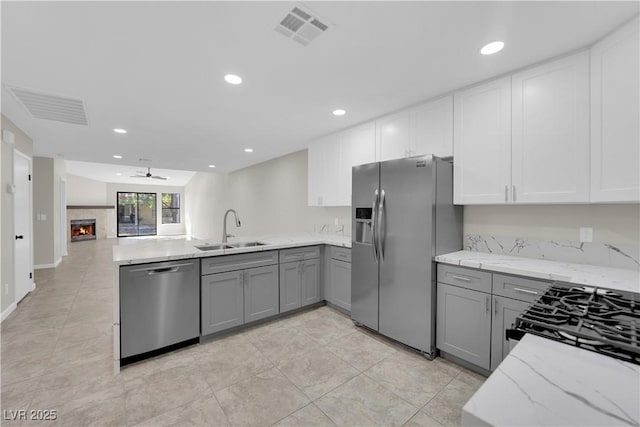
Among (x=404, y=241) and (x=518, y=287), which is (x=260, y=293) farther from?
(x=518, y=287)

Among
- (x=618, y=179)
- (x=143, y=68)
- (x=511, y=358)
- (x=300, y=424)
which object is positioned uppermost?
(x=143, y=68)

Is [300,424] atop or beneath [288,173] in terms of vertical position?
beneath

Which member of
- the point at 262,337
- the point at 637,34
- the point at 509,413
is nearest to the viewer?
the point at 509,413

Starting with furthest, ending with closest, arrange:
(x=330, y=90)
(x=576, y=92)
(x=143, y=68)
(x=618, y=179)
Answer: (x=330, y=90) → (x=143, y=68) → (x=576, y=92) → (x=618, y=179)

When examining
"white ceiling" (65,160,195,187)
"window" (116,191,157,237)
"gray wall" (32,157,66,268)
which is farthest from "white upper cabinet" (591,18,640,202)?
"window" (116,191,157,237)

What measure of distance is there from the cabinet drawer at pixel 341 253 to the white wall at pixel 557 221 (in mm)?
1314

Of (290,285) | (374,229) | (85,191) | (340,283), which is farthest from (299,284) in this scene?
(85,191)

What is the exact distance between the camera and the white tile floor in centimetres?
181

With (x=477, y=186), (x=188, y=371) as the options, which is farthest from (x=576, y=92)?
(x=188, y=371)

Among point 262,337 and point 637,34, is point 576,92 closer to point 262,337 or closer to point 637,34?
point 637,34

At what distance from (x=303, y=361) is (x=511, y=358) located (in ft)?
6.59

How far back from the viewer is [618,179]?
172 cm

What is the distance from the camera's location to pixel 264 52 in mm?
1979

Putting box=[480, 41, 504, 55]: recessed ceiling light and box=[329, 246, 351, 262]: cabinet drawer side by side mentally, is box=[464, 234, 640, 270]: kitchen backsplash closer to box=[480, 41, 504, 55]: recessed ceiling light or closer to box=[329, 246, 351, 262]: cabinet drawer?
box=[329, 246, 351, 262]: cabinet drawer
